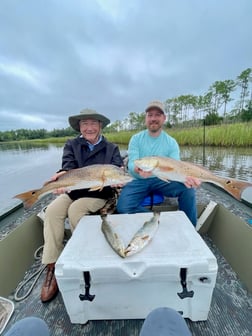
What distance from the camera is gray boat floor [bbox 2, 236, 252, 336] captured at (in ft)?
4.65

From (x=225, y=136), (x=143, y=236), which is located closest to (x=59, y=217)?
(x=143, y=236)

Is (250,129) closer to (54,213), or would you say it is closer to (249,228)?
(249,228)

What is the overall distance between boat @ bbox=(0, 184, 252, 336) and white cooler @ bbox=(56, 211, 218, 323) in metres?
0.09

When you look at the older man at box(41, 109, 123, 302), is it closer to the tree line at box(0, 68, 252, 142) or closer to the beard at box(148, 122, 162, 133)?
the beard at box(148, 122, 162, 133)

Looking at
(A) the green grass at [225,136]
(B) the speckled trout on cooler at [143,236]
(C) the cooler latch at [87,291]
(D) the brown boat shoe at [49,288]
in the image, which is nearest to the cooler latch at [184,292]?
(B) the speckled trout on cooler at [143,236]

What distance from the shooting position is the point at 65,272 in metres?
1.19

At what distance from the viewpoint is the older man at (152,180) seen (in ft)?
7.72

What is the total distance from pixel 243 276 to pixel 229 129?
13.6 metres

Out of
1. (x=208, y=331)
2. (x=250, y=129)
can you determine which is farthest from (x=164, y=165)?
(x=250, y=129)

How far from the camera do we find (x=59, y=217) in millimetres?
2057

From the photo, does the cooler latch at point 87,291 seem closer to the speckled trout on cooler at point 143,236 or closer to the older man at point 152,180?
the speckled trout on cooler at point 143,236

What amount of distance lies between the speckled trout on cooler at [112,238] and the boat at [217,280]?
62 centimetres

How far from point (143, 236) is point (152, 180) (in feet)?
4.40

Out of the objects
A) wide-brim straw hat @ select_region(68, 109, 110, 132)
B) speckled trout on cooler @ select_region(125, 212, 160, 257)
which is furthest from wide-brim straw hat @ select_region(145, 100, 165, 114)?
speckled trout on cooler @ select_region(125, 212, 160, 257)
